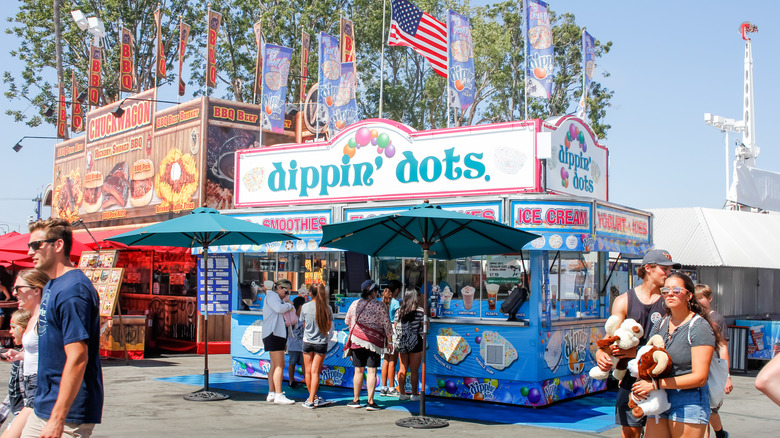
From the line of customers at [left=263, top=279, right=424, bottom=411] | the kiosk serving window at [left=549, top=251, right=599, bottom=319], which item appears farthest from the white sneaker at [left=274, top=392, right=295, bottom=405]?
the kiosk serving window at [left=549, top=251, right=599, bottom=319]

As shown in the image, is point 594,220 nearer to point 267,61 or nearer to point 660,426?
point 660,426

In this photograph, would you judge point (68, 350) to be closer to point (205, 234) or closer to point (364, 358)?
point (364, 358)

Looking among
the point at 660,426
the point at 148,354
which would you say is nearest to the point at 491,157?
the point at 660,426

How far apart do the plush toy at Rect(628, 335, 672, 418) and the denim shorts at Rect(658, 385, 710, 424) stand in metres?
0.05

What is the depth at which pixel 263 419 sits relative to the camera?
372 inches

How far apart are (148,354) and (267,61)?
7005mm

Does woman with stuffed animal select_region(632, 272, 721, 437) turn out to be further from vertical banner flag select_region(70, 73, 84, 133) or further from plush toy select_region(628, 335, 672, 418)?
vertical banner flag select_region(70, 73, 84, 133)

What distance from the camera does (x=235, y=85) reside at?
35750 millimetres

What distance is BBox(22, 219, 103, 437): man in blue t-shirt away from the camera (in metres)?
3.92

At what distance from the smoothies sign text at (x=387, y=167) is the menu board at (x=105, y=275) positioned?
334 cm

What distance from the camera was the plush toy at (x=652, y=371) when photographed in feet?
15.2

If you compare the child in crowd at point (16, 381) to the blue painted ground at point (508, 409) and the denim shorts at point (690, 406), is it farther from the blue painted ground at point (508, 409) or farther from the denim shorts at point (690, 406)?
the blue painted ground at point (508, 409)

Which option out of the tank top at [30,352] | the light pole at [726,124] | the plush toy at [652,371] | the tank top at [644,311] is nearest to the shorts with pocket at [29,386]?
the tank top at [30,352]

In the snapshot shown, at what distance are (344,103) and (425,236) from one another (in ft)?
23.1
